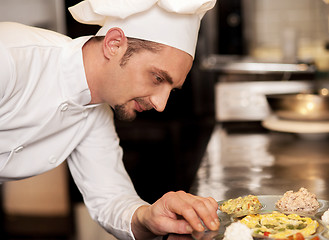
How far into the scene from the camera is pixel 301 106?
2557 millimetres

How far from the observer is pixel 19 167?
1807 mm

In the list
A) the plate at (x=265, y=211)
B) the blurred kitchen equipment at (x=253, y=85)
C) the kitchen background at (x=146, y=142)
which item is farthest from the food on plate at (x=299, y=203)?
the kitchen background at (x=146, y=142)

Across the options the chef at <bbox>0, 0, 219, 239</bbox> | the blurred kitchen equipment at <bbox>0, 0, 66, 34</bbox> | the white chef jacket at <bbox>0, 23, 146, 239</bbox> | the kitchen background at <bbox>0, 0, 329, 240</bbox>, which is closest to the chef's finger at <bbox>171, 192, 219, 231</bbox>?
the chef at <bbox>0, 0, 219, 239</bbox>

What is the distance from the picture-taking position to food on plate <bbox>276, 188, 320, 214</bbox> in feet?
4.44

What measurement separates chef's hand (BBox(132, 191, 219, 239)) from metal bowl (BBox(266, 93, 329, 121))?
127cm

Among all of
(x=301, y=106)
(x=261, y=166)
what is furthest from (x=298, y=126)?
(x=261, y=166)

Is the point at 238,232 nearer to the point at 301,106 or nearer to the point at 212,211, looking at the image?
the point at 212,211

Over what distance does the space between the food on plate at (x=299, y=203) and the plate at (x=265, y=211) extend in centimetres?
2

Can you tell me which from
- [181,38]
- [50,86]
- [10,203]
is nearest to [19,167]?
[50,86]

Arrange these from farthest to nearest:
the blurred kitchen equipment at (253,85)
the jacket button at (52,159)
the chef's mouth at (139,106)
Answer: the blurred kitchen equipment at (253,85)
the jacket button at (52,159)
the chef's mouth at (139,106)

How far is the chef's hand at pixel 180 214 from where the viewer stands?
1.24m

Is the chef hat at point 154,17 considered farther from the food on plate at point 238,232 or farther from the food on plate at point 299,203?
the food on plate at point 238,232

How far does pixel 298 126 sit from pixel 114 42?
3.94 feet

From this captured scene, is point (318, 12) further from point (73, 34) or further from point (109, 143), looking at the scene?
point (109, 143)
